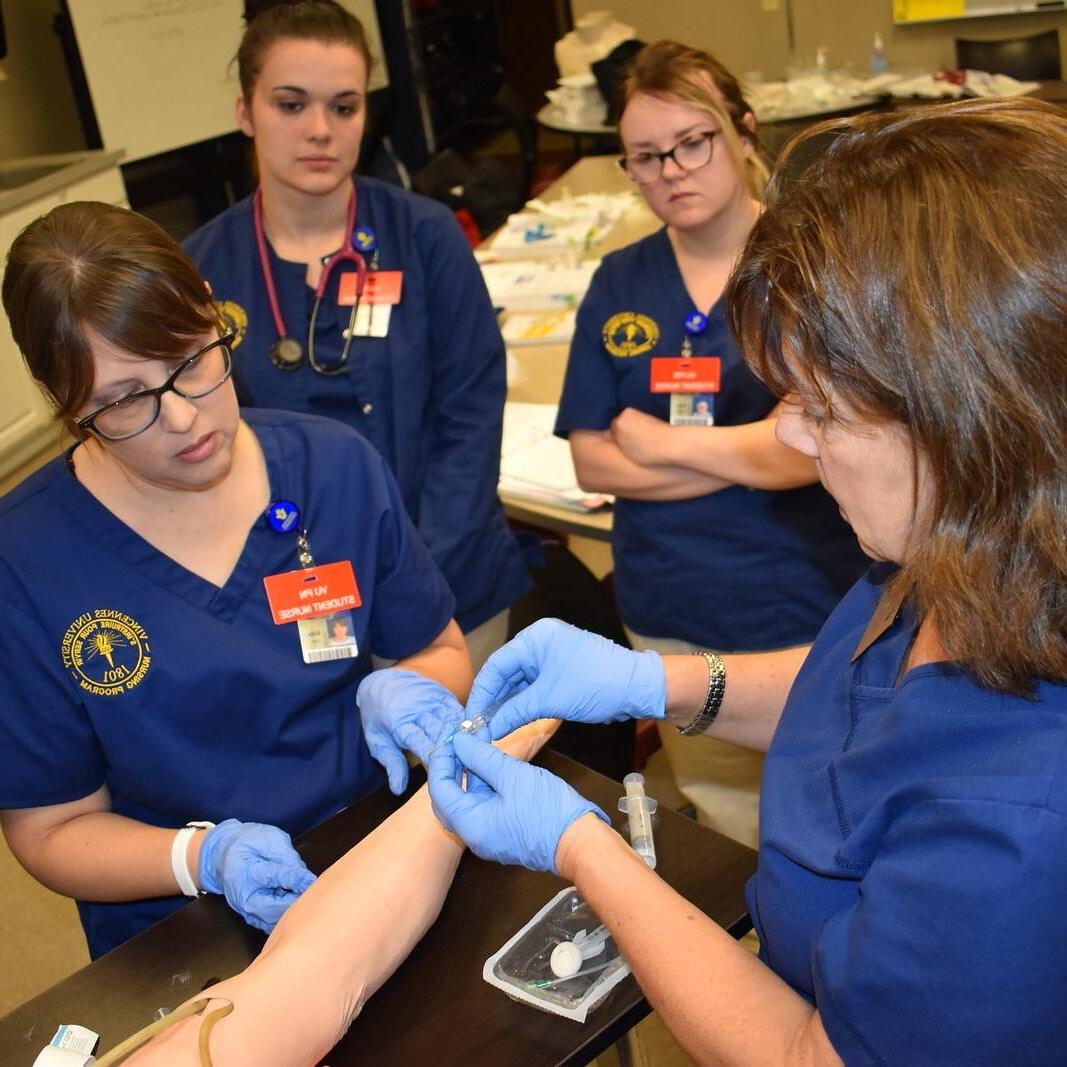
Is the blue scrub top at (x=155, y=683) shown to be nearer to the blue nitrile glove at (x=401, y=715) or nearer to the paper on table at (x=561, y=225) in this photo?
the blue nitrile glove at (x=401, y=715)

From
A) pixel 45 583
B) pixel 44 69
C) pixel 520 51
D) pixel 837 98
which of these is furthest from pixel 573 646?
pixel 520 51

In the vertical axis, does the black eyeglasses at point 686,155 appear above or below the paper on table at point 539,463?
above

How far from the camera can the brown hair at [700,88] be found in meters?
1.90

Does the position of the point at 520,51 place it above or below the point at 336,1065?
above

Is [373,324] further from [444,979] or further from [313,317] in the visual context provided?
[444,979]

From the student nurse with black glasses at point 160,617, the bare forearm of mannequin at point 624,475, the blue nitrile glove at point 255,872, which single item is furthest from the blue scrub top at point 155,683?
the bare forearm of mannequin at point 624,475

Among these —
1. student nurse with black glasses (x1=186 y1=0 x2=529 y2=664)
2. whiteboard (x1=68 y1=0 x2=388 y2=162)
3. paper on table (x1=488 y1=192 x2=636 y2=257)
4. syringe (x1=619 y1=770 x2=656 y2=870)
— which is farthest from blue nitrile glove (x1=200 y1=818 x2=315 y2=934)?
whiteboard (x1=68 y1=0 x2=388 y2=162)

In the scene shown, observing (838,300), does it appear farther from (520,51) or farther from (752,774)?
(520,51)

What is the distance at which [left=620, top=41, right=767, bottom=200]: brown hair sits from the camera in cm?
190

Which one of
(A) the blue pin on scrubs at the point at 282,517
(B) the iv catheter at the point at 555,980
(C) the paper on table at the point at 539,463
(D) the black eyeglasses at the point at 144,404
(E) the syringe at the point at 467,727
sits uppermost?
(D) the black eyeglasses at the point at 144,404

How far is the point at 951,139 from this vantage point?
825 mm

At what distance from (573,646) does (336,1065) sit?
0.51m

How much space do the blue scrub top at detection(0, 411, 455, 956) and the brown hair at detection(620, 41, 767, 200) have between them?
3.14ft

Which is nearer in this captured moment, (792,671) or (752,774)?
(792,671)
